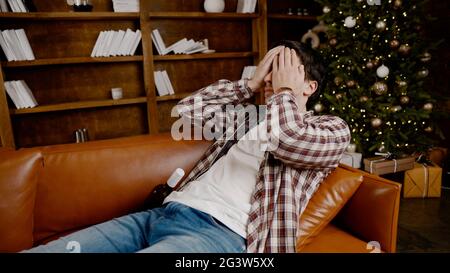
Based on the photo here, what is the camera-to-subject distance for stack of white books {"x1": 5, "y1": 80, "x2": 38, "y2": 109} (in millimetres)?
2551

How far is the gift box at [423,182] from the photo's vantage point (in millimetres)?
2746

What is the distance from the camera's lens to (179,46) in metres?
3.15

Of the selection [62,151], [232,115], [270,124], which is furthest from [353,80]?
[62,151]

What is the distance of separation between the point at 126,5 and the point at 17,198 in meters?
2.10

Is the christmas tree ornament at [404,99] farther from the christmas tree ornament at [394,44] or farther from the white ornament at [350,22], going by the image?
the white ornament at [350,22]

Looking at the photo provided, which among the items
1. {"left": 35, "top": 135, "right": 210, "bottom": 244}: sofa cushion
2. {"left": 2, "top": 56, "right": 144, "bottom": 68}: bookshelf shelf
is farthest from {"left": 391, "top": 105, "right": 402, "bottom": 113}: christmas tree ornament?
{"left": 2, "top": 56, "right": 144, "bottom": 68}: bookshelf shelf

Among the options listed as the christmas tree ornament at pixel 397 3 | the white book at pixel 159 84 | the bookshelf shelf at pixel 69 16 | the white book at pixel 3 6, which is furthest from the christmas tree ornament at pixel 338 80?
the white book at pixel 3 6

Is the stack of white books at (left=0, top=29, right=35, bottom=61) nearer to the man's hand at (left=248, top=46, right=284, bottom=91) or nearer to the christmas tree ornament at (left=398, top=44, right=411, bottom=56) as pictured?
the man's hand at (left=248, top=46, right=284, bottom=91)

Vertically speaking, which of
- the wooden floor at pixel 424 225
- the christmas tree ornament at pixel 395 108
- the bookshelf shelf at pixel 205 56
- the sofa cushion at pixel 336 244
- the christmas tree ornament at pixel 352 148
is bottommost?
the wooden floor at pixel 424 225

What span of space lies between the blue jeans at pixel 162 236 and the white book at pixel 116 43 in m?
2.03

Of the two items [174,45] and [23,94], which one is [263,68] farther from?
[23,94]

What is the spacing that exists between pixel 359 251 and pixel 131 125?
258 cm

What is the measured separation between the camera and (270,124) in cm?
114

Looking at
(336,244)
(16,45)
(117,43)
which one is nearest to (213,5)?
(117,43)
